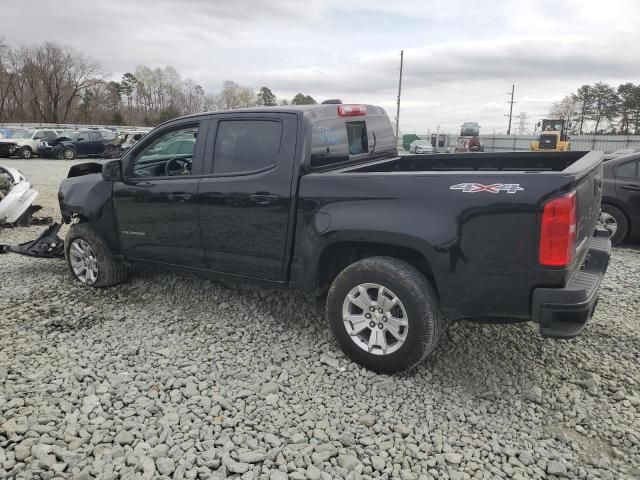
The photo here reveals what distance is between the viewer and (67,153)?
84.9 feet

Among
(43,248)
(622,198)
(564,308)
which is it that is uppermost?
(622,198)

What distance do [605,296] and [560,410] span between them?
2425 mm

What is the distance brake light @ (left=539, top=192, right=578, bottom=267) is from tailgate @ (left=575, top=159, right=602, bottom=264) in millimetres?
194

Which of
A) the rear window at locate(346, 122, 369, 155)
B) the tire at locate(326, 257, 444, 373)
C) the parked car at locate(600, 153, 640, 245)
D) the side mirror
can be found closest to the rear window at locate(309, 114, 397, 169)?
the rear window at locate(346, 122, 369, 155)

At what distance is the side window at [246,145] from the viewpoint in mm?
3914

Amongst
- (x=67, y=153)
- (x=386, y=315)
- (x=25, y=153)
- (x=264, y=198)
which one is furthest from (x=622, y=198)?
(x=25, y=153)

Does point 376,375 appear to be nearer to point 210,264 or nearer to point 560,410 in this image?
point 560,410

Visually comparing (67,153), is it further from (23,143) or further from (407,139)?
(407,139)

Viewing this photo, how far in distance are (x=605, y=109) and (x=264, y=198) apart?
6933 centimetres

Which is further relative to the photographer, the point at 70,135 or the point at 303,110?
the point at 70,135

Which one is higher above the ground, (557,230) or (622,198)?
(557,230)

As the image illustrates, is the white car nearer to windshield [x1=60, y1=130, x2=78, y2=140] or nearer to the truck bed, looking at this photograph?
windshield [x1=60, y1=130, x2=78, y2=140]

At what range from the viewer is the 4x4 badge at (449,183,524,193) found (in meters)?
2.88

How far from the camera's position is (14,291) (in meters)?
5.22
